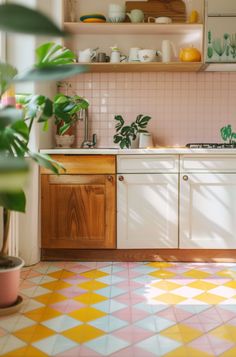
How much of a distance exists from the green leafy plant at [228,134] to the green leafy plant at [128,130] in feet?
2.21

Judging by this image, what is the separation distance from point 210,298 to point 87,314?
752 millimetres

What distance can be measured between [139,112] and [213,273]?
157cm

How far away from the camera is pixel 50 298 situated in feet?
9.05

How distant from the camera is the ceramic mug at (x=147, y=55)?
12.6 ft

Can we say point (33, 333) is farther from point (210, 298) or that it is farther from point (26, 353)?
point (210, 298)

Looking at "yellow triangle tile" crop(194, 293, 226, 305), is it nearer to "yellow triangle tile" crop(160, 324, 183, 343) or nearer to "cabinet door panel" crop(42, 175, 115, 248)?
"yellow triangle tile" crop(160, 324, 183, 343)

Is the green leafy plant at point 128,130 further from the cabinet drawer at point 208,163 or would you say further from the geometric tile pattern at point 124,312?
the geometric tile pattern at point 124,312

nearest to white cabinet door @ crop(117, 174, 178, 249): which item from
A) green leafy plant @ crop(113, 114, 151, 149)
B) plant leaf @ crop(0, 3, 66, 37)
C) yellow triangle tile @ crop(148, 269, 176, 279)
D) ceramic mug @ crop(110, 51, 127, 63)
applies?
yellow triangle tile @ crop(148, 269, 176, 279)

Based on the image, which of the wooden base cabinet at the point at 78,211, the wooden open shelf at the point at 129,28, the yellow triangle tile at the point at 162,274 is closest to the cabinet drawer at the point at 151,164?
the wooden base cabinet at the point at 78,211

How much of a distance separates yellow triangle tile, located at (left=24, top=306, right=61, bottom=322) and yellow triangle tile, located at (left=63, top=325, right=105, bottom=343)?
0.71ft

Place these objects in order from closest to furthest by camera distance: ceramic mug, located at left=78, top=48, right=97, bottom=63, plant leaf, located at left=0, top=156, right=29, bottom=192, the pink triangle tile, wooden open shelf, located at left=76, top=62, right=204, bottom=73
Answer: plant leaf, located at left=0, top=156, right=29, bottom=192 → the pink triangle tile → wooden open shelf, located at left=76, top=62, right=204, bottom=73 → ceramic mug, located at left=78, top=48, right=97, bottom=63

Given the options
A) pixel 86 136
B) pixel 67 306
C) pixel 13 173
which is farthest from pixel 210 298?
pixel 13 173

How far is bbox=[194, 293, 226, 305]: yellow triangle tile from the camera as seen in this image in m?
2.71

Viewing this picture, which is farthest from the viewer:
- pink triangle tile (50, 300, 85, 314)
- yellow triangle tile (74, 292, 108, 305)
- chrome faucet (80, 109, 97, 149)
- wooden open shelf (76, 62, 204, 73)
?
chrome faucet (80, 109, 97, 149)
